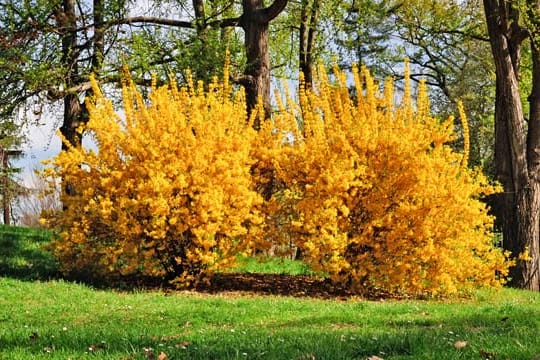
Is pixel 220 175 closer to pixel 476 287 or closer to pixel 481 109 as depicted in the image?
pixel 476 287

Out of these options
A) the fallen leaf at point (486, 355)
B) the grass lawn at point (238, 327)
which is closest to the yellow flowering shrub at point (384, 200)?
the grass lawn at point (238, 327)

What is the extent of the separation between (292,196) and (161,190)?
91.2 inches

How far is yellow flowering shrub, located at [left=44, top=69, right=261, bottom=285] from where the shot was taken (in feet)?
37.4

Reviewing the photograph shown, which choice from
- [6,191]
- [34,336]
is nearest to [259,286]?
[34,336]

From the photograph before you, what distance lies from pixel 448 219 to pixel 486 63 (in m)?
15.2

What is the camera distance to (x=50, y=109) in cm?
1562

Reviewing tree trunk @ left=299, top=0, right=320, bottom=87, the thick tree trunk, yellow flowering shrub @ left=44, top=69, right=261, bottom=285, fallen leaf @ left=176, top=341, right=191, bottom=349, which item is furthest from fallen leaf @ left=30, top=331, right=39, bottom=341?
tree trunk @ left=299, top=0, right=320, bottom=87

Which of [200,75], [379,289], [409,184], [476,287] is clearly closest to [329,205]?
[409,184]

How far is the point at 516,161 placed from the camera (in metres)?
13.9

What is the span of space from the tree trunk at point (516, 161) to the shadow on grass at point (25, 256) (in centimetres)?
883

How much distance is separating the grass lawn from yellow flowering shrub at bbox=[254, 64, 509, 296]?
29.4 inches

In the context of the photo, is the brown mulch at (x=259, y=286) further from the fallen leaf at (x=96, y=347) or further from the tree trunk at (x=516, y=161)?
the fallen leaf at (x=96, y=347)

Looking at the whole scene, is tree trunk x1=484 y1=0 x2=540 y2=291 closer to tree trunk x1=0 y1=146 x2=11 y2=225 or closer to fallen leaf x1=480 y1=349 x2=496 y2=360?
fallen leaf x1=480 y1=349 x2=496 y2=360

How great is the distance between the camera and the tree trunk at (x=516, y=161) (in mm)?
13805
